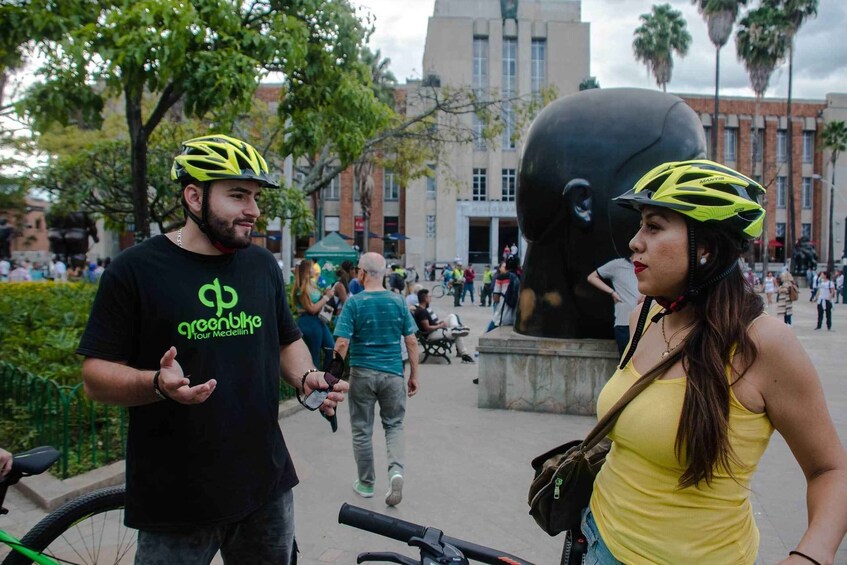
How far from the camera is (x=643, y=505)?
6.07 ft

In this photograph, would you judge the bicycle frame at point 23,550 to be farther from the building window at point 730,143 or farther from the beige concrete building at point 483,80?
the building window at point 730,143

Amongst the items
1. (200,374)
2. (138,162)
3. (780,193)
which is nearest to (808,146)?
(780,193)

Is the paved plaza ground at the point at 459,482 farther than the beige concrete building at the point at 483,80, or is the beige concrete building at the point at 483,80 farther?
the beige concrete building at the point at 483,80

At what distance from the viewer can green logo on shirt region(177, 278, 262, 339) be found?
2236 mm

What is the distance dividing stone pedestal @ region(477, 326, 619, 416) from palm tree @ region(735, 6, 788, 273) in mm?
38829

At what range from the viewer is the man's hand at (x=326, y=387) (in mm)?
2465

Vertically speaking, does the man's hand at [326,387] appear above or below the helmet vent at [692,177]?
below

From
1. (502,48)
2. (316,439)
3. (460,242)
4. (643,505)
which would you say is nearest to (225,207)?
(643,505)

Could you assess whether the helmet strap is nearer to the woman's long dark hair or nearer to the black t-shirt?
the black t-shirt

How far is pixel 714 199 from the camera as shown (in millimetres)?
1795

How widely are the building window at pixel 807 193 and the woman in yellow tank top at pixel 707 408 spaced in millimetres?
60624

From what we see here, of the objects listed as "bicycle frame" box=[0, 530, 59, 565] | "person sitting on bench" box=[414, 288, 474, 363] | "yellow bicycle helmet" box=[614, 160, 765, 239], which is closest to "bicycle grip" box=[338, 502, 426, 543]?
"yellow bicycle helmet" box=[614, 160, 765, 239]

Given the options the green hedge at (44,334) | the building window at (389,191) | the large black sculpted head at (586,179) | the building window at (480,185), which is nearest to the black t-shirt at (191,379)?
the green hedge at (44,334)

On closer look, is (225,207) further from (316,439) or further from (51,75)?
(51,75)
